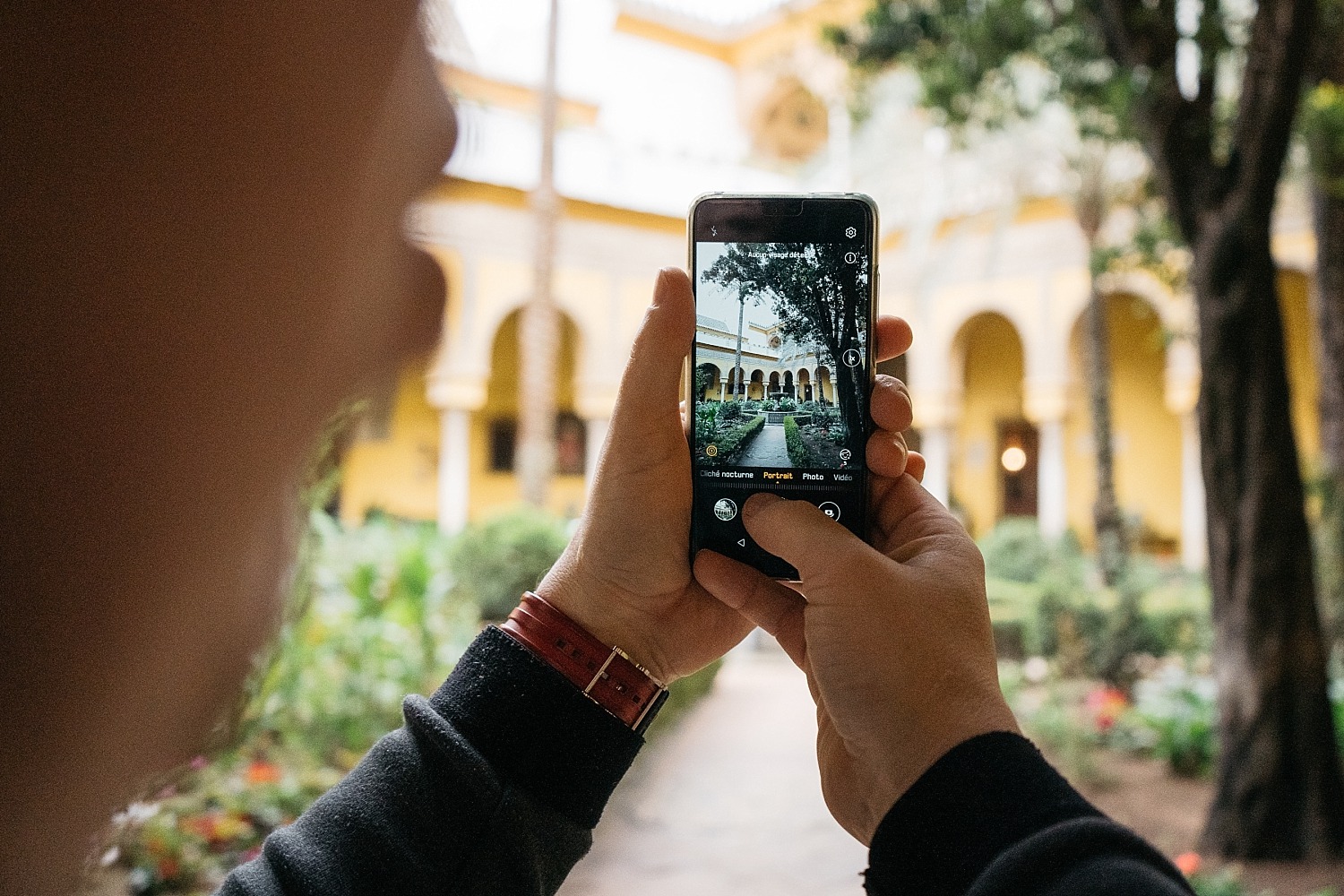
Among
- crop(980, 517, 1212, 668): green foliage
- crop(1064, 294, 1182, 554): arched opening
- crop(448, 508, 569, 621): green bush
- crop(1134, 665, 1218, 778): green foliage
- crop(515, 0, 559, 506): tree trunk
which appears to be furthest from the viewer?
crop(1064, 294, 1182, 554): arched opening

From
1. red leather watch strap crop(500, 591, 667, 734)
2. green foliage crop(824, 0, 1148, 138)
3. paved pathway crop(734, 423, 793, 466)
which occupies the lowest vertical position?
red leather watch strap crop(500, 591, 667, 734)

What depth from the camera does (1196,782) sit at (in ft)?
9.57

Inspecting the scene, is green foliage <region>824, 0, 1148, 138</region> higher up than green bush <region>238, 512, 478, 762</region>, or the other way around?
green foliage <region>824, 0, 1148, 138</region>

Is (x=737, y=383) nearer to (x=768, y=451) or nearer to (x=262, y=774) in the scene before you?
(x=768, y=451)

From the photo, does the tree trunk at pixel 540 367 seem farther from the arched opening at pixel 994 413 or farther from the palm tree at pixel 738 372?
the palm tree at pixel 738 372

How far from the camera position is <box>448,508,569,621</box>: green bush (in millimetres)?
3555

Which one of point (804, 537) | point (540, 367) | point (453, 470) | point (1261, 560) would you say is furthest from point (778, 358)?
point (453, 470)

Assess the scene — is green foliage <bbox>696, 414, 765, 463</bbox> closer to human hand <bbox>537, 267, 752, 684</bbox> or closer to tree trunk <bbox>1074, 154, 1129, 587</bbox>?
human hand <bbox>537, 267, 752, 684</bbox>

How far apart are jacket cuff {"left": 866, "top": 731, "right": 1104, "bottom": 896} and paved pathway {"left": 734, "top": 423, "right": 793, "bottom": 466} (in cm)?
22

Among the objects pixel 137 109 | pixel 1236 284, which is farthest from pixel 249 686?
pixel 1236 284

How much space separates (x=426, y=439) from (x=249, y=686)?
4838mm

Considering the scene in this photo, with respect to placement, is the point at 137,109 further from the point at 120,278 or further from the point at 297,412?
the point at 297,412

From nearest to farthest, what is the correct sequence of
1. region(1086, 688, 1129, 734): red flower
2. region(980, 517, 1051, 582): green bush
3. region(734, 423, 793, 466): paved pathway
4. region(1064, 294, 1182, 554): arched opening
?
region(734, 423, 793, 466): paved pathway, region(1086, 688, 1129, 734): red flower, region(980, 517, 1051, 582): green bush, region(1064, 294, 1182, 554): arched opening

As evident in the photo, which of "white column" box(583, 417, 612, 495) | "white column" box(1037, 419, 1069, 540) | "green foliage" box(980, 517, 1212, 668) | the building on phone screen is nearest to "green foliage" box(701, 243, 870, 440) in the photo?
"white column" box(583, 417, 612, 495)
